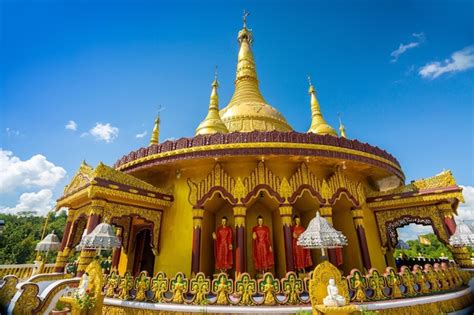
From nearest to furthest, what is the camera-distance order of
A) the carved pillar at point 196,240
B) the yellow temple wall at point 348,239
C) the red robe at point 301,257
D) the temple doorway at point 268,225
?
the carved pillar at point 196,240 → the red robe at point 301,257 → the temple doorway at point 268,225 → the yellow temple wall at point 348,239

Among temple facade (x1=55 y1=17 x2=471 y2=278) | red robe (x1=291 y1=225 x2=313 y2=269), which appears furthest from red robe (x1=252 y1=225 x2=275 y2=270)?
red robe (x1=291 y1=225 x2=313 y2=269)

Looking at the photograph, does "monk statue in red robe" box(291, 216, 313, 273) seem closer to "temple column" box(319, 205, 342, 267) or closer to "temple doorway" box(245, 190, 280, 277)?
"temple doorway" box(245, 190, 280, 277)

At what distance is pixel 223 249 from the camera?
31.8ft

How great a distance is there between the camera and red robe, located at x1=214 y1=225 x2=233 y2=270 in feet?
31.2

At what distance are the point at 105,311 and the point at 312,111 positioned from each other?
17.8m

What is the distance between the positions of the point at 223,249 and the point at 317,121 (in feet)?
42.2

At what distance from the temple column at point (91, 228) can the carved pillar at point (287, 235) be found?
6499 millimetres

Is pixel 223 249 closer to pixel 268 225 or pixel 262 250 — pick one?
pixel 262 250

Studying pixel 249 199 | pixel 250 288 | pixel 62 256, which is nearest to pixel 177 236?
pixel 249 199

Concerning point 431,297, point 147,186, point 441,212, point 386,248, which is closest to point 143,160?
point 147,186

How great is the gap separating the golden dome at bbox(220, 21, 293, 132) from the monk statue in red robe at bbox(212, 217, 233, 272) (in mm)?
6652

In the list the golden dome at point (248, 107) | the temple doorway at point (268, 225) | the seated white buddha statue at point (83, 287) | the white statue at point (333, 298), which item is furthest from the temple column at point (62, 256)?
the white statue at point (333, 298)

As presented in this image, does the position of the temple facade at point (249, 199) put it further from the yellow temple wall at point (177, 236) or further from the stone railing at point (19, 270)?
the stone railing at point (19, 270)

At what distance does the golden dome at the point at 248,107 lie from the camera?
15336 millimetres
